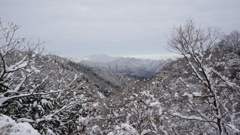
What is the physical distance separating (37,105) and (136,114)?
500cm

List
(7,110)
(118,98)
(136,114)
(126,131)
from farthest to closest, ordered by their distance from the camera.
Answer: (118,98), (136,114), (7,110), (126,131)

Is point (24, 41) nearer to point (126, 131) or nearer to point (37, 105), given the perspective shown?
point (37, 105)

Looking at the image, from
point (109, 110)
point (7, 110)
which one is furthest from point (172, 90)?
point (7, 110)

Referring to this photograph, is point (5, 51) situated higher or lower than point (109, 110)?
higher

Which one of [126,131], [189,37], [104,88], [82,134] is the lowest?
[104,88]

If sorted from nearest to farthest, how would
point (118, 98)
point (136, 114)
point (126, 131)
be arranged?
point (126, 131) → point (136, 114) → point (118, 98)

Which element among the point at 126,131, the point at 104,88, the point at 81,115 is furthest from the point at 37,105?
the point at 104,88

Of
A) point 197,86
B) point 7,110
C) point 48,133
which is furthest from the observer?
point 197,86

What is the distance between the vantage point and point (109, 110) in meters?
21.5

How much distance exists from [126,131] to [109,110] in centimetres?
1734

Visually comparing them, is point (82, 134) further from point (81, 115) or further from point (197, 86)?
point (197, 86)

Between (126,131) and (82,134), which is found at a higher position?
(126,131)

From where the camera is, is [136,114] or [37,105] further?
[136,114]

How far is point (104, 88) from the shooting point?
390 ft
